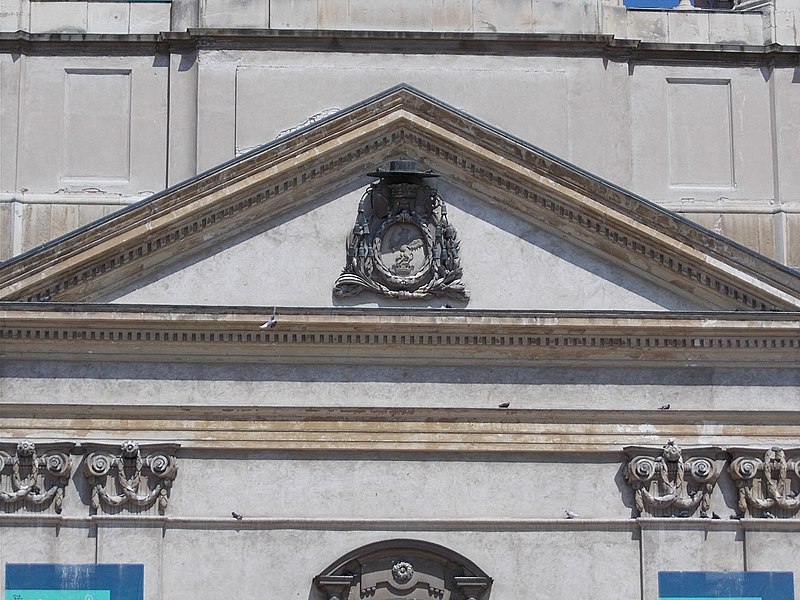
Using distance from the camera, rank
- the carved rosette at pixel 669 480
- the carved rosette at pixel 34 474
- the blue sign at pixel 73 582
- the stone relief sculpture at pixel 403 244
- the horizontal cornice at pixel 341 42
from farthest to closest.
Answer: the horizontal cornice at pixel 341 42, the stone relief sculpture at pixel 403 244, the carved rosette at pixel 669 480, the carved rosette at pixel 34 474, the blue sign at pixel 73 582

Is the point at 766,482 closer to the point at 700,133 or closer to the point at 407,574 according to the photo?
the point at 407,574

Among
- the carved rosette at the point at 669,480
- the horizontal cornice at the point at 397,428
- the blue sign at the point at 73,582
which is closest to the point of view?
the blue sign at the point at 73,582

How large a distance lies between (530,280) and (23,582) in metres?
6.77

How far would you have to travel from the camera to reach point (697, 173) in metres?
28.7

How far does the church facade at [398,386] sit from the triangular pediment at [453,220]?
0.03 m

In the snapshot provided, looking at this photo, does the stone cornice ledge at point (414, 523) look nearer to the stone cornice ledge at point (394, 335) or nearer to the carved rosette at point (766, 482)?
the carved rosette at point (766, 482)

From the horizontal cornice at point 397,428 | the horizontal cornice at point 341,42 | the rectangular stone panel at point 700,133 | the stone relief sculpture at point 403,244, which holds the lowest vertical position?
the horizontal cornice at point 397,428

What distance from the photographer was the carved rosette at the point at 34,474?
980 inches

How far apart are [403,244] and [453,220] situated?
66 centimetres

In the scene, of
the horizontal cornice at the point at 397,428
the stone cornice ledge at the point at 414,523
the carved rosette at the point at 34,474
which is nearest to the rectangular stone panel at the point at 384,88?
the horizontal cornice at the point at 397,428

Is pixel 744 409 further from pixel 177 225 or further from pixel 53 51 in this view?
pixel 53 51

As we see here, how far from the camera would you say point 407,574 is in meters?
25.0

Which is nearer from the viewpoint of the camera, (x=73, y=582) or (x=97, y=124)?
(x=73, y=582)

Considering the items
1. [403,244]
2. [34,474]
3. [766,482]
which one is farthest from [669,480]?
[34,474]
